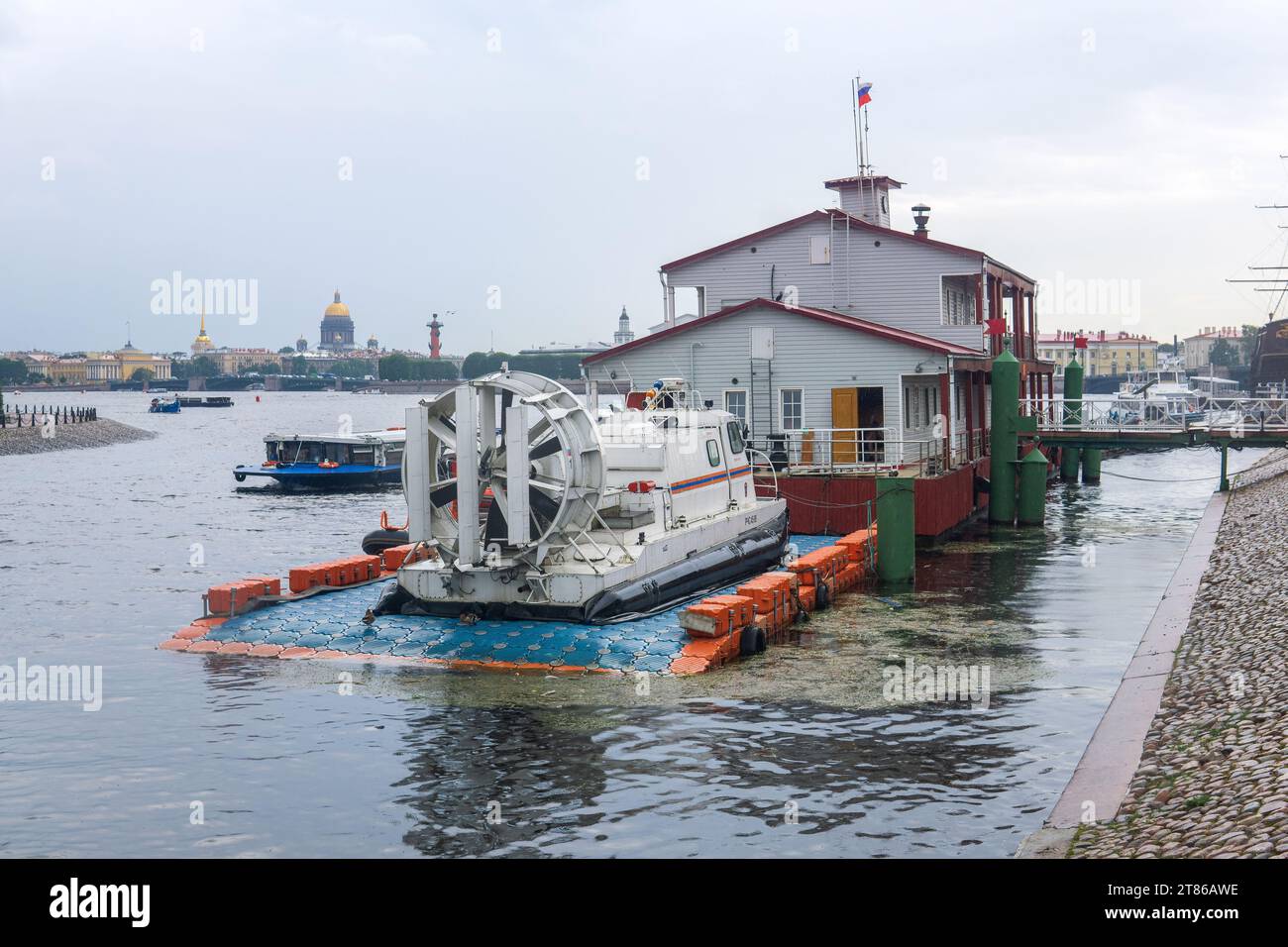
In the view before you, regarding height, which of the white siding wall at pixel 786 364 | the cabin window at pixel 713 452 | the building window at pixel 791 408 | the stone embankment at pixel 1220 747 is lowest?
the stone embankment at pixel 1220 747

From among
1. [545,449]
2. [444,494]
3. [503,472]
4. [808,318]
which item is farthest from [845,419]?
[444,494]

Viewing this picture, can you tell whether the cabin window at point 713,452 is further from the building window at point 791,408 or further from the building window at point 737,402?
the building window at point 737,402

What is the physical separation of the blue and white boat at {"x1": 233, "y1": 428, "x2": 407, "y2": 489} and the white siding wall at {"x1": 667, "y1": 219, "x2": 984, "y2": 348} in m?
22.7

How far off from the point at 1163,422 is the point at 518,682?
3063cm

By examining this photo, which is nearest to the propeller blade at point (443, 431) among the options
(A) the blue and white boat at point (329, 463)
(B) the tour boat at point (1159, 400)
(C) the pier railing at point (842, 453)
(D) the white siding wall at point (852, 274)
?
(C) the pier railing at point (842, 453)

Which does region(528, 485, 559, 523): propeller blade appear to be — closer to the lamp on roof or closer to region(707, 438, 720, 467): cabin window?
region(707, 438, 720, 467): cabin window

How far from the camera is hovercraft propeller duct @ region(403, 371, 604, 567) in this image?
65.2 feet

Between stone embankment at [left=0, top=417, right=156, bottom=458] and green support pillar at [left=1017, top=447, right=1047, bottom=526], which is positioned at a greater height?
stone embankment at [left=0, top=417, right=156, bottom=458]

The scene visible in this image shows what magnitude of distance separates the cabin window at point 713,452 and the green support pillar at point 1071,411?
18.7 m

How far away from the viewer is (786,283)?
4294 centimetres

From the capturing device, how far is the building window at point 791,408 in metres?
37.2

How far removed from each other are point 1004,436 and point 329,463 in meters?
34.1

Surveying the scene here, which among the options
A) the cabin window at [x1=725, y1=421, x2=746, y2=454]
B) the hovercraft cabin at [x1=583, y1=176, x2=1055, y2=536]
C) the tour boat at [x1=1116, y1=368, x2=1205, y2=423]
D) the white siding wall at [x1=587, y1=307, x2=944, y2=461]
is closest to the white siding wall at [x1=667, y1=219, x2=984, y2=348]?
the hovercraft cabin at [x1=583, y1=176, x2=1055, y2=536]
